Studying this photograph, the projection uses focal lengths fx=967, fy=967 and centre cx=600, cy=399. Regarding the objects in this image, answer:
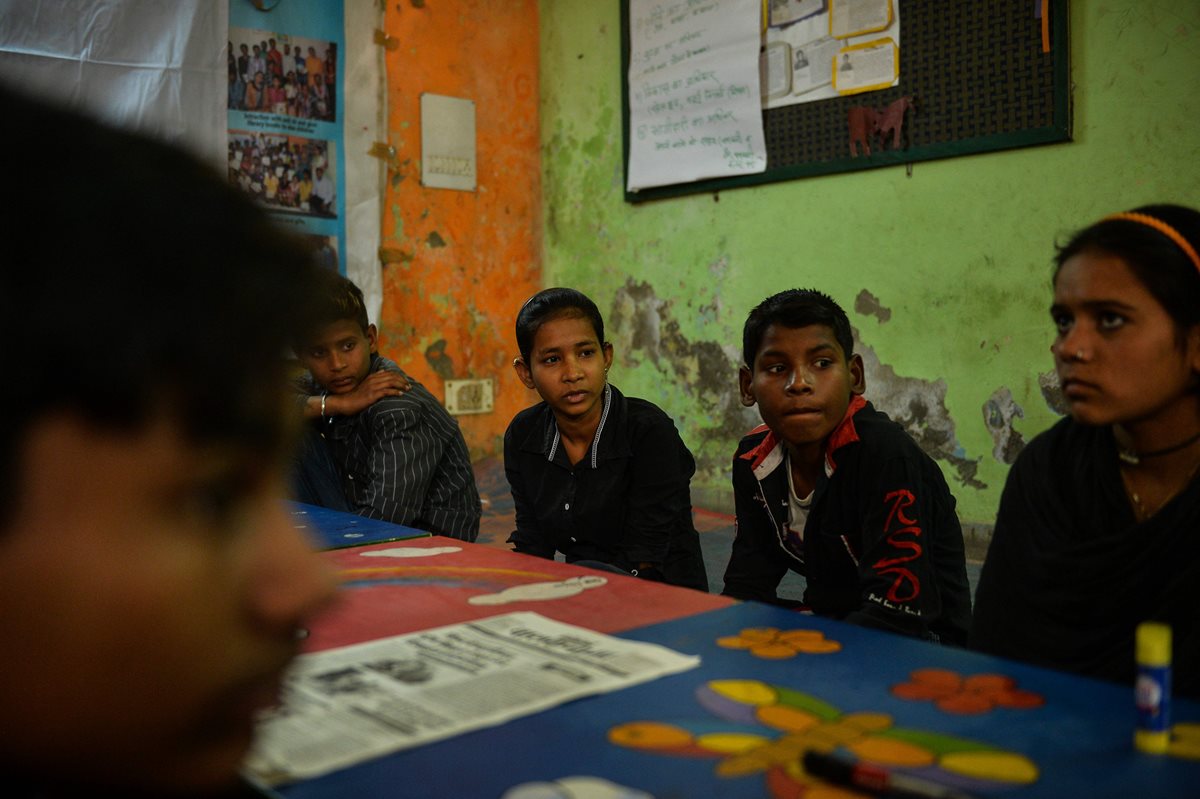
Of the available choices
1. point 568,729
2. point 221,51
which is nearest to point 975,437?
point 568,729

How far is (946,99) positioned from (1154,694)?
3.11 metres

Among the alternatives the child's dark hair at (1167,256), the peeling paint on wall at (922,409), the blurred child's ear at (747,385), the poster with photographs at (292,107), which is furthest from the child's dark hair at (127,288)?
the poster with photographs at (292,107)

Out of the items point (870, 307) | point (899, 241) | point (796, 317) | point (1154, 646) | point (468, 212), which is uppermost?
point (468, 212)

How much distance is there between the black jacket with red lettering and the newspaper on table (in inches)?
26.6

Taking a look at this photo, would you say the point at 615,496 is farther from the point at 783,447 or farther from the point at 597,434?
the point at 783,447

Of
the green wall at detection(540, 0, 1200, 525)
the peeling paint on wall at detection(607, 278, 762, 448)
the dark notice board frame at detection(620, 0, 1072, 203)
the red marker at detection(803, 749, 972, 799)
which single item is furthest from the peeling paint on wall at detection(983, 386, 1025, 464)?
the red marker at detection(803, 749, 972, 799)

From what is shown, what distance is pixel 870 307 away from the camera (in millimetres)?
3834

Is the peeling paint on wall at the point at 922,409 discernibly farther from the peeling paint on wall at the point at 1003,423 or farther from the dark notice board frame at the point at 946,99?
the dark notice board frame at the point at 946,99

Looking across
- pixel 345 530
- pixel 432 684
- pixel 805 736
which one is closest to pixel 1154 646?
pixel 805 736

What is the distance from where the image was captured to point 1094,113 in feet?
10.4

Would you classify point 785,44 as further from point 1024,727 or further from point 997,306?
point 1024,727

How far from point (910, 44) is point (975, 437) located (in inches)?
57.1

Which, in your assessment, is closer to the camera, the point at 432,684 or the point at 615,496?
the point at 432,684

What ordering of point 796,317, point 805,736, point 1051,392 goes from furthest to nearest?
point 1051,392 → point 796,317 → point 805,736
